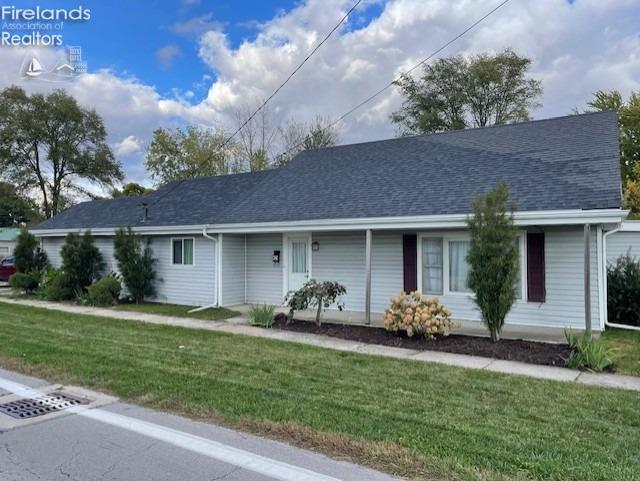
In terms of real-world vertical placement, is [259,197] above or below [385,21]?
below

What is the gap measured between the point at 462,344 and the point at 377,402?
3764 mm

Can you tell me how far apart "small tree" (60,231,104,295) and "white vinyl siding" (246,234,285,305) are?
19.2 feet

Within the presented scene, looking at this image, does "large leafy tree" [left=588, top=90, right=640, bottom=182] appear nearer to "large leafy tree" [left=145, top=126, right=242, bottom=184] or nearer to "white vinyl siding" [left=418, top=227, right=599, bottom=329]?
"white vinyl siding" [left=418, top=227, right=599, bottom=329]

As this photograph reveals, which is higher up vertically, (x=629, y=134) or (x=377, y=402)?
(x=629, y=134)

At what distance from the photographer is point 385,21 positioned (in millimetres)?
13758

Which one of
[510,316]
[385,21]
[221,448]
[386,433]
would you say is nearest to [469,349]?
[510,316]

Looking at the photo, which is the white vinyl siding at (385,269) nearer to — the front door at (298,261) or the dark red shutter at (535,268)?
the front door at (298,261)

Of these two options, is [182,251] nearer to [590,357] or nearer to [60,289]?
[60,289]

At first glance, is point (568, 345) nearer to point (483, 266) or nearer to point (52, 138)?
point (483, 266)

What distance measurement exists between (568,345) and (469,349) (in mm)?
1632

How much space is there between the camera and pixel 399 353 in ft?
25.6

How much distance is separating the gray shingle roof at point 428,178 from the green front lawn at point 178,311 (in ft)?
8.13

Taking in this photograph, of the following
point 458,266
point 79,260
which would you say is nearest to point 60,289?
point 79,260

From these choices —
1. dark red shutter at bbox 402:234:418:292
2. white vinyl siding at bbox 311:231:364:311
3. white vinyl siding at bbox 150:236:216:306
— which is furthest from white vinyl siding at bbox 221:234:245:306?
dark red shutter at bbox 402:234:418:292
